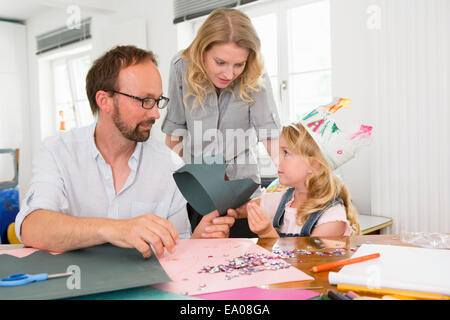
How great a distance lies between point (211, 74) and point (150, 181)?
1.81 ft

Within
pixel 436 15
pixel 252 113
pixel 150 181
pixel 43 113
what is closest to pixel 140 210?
pixel 150 181

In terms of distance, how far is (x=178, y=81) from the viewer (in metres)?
1.88

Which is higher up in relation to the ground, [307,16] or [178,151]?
[307,16]

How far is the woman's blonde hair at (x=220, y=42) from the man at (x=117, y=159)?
0.35 metres

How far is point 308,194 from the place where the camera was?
172 cm

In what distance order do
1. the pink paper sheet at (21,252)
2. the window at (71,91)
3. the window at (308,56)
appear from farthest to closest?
the window at (71,91)
the window at (308,56)
the pink paper sheet at (21,252)

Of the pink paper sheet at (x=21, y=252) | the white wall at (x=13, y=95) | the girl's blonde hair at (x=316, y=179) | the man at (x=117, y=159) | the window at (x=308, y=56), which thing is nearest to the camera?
the pink paper sheet at (x=21, y=252)

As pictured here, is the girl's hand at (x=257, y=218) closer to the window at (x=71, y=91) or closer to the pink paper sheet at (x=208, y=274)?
A: the pink paper sheet at (x=208, y=274)

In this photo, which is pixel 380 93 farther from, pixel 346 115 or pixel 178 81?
pixel 178 81

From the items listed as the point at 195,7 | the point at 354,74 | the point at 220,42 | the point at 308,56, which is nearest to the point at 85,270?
the point at 220,42

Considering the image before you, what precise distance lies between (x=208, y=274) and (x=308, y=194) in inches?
38.8

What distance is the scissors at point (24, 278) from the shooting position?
736 mm

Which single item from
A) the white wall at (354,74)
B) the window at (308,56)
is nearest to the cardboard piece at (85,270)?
the white wall at (354,74)

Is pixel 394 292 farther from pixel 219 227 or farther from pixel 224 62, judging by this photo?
pixel 224 62
